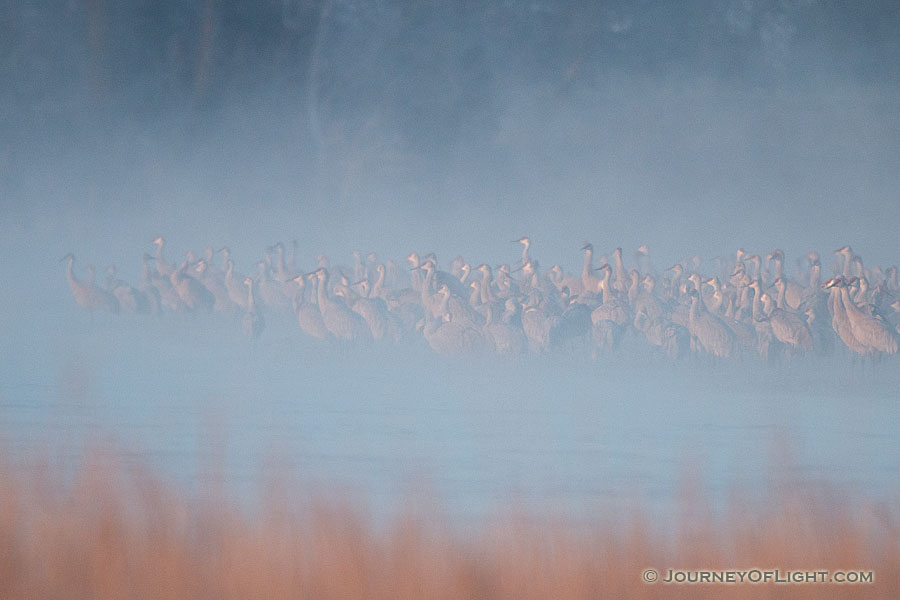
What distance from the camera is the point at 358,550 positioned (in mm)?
3035

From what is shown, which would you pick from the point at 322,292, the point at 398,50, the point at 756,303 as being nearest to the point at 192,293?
the point at 322,292

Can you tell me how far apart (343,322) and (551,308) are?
1.92 meters

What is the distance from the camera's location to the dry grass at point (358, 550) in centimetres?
292

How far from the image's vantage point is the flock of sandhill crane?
407 inches

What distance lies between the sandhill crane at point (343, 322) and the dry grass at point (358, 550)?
7509 mm

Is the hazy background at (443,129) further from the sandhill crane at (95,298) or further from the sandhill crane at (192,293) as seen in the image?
the sandhill crane at (192,293)

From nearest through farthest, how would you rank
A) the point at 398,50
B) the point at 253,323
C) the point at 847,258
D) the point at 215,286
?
the point at 253,323, the point at 215,286, the point at 847,258, the point at 398,50

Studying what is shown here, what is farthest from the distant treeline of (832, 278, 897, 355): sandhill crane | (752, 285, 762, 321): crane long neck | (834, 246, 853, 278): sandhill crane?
(832, 278, 897, 355): sandhill crane

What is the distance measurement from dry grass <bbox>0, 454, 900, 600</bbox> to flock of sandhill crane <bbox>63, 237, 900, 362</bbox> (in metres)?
6.83

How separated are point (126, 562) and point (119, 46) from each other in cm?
1978

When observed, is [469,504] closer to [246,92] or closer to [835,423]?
[835,423]

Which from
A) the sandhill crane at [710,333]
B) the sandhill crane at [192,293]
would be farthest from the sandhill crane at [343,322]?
the sandhill crane at [710,333]

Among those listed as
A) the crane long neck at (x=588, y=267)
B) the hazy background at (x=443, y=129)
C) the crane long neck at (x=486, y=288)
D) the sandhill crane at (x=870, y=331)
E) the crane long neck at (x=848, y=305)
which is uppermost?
the hazy background at (x=443, y=129)

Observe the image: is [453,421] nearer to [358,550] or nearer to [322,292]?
[358,550]
